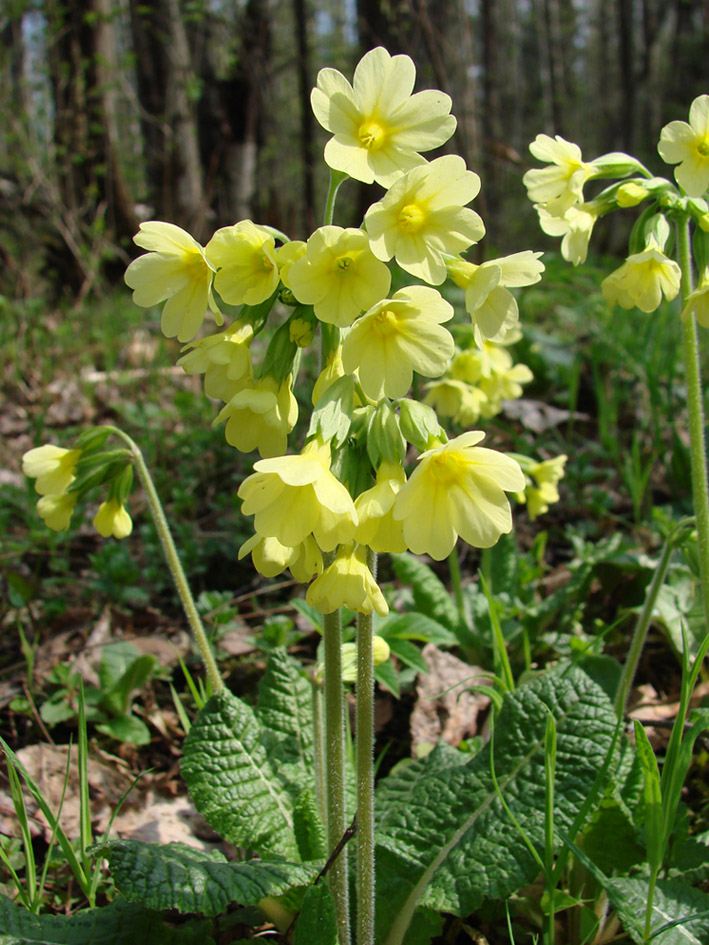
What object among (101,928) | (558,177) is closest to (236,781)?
(101,928)

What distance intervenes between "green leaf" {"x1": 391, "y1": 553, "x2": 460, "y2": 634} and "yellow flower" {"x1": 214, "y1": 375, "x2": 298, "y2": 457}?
143 centimetres

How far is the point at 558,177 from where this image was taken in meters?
1.92

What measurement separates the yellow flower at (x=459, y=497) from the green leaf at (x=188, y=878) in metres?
0.70

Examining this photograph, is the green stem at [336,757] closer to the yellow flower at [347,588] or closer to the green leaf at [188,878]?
the green leaf at [188,878]

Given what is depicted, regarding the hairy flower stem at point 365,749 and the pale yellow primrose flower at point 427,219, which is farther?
the hairy flower stem at point 365,749

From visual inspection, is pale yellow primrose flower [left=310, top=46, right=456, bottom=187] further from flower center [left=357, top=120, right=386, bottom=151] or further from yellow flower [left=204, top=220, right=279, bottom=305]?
yellow flower [left=204, top=220, right=279, bottom=305]

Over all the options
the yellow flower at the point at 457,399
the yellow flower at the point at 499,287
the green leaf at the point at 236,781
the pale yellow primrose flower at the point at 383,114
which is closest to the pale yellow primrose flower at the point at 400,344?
the yellow flower at the point at 499,287

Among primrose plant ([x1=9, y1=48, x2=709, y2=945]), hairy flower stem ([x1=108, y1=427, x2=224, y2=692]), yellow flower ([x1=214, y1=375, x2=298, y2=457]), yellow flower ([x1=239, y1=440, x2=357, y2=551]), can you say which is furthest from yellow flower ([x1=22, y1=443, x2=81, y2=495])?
yellow flower ([x1=239, y1=440, x2=357, y2=551])

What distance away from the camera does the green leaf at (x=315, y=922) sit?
54.7 inches

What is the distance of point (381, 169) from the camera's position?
133cm

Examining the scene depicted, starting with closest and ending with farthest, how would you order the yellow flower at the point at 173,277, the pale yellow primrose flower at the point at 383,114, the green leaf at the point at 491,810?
the pale yellow primrose flower at the point at 383,114 → the yellow flower at the point at 173,277 → the green leaf at the point at 491,810

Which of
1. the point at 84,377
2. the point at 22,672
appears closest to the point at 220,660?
the point at 22,672

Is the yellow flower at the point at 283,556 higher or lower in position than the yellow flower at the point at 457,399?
lower

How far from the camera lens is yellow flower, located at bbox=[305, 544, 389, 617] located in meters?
1.23
